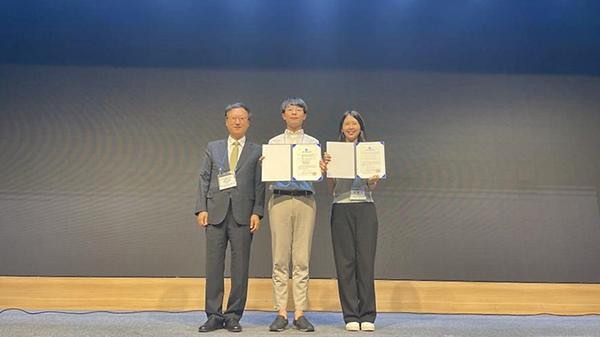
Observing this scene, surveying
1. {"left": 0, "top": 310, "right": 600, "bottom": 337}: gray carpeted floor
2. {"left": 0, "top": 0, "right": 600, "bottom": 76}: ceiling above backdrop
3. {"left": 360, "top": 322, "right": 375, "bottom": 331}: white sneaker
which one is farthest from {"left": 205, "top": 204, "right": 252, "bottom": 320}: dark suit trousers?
{"left": 0, "top": 0, "right": 600, "bottom": 76}: ceiling above backdrop

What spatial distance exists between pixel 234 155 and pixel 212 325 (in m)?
0.96

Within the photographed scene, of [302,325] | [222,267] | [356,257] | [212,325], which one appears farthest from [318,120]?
[212,325]

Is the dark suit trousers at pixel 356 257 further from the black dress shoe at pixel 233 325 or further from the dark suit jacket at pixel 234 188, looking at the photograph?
the black dress shoe at pixel 233 325

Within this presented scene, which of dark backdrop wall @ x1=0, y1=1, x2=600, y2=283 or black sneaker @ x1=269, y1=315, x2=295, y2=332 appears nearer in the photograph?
black sneaker @ x1=269, y1=315, x2=295, y2=332

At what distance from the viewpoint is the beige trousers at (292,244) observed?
2.56m

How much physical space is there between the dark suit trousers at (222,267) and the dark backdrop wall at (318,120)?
0.93m

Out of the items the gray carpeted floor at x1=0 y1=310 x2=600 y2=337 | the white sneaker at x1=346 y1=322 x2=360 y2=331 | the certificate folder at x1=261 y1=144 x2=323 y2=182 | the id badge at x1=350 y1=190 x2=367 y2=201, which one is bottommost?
the gray carpeted floor at x1=0 y1=310 x2=600 y2=337

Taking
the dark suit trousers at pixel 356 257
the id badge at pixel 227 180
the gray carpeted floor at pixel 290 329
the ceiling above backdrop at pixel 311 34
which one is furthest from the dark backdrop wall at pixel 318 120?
the id badge at pixel 227 180

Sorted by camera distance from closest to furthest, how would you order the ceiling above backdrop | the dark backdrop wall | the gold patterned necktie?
the gold patterned necktie < the dark backdrop wall < the ceiling above backdrop

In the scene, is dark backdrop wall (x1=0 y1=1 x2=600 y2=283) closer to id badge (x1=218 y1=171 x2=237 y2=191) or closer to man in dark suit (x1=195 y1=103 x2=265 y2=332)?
man in dark suit (x1=195 y1=103 x2=265 y2=332)

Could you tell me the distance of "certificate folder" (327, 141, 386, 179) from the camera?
2543 mm

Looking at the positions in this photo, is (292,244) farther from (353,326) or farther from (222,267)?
(353,326)

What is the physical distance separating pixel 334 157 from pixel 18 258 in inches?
104

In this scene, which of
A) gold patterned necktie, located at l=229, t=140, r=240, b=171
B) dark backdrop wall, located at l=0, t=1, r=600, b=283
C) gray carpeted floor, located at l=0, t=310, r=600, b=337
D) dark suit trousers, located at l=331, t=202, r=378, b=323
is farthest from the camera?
dark backdrop wall, located at l=0, t=1, r=600, b=283
